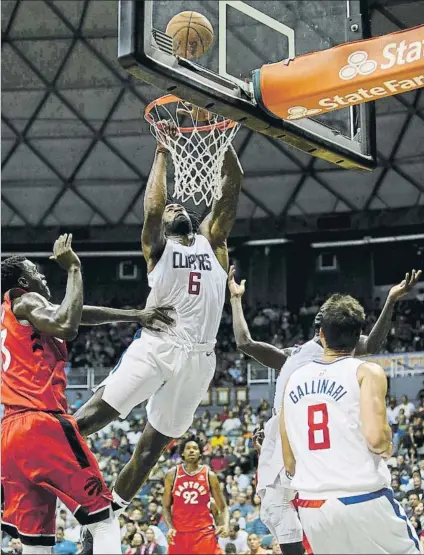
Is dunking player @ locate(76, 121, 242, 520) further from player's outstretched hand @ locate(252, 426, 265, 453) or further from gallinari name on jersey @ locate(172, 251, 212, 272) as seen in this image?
player's outstretched hand @ locate(252, 426, 265, 453)

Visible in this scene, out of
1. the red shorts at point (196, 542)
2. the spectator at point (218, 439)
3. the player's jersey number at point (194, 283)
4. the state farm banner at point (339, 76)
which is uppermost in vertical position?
the state farm banner at point (339, 76)

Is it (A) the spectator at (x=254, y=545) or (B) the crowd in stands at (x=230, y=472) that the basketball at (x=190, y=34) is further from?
(A) the spectator at (x=254, y=545)

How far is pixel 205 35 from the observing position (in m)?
6.26

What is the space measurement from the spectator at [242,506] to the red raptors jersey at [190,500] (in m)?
4.46

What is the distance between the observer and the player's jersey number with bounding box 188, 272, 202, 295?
671cm

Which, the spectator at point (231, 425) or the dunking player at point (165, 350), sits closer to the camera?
the dunking player at point (165, 350)

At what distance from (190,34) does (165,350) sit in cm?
214

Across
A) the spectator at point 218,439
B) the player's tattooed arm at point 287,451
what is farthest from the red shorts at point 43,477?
the spectator at point 218,439

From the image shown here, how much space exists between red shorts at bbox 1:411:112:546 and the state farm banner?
2.62 metres

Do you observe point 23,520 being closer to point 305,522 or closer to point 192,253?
point 305,522

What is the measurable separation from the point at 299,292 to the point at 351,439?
19602 mm

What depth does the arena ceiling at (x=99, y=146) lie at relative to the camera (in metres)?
20.2

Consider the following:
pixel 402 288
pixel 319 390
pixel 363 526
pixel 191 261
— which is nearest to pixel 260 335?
pixel 191 261

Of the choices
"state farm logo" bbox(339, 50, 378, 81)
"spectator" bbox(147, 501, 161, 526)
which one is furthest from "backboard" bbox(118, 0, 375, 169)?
"spectator" bbox(147, 501, 161, 526)
